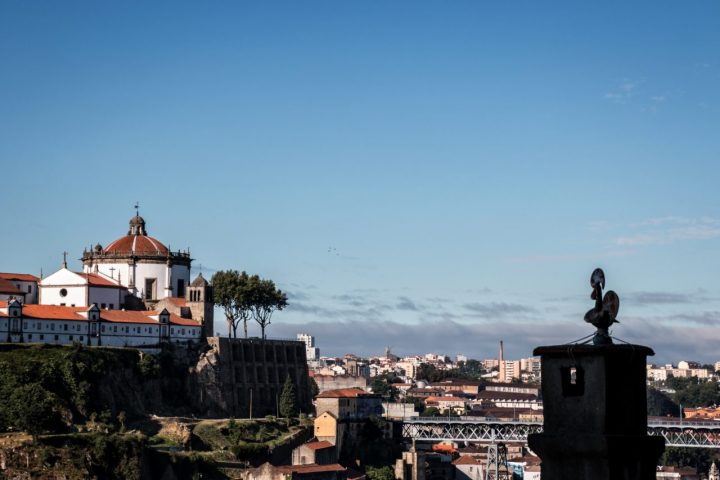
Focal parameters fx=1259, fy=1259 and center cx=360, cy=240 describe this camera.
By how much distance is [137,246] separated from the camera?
3853 inches

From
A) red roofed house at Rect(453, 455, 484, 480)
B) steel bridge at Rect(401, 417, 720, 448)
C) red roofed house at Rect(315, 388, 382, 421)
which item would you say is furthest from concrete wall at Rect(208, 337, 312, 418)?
red roofed house at Rect(453, 455, 484, 480)

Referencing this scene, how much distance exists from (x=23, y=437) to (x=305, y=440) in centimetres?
2374

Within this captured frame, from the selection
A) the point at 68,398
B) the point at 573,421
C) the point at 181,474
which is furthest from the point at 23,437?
the point at 573,421

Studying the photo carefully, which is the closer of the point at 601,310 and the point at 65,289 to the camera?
the point at 601,310

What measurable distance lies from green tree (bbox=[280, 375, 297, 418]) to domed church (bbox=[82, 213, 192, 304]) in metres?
10.9

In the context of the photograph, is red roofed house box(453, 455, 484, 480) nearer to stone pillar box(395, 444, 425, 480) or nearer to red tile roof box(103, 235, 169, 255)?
stone pillar box(395, 444, 425, 480)

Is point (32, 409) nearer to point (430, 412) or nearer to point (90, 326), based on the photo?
point (90, 326)

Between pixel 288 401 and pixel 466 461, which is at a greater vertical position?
pixel 288 401

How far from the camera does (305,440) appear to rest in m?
91.5

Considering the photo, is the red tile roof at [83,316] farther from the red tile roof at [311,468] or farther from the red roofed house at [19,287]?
the red tile roof at [311,468]

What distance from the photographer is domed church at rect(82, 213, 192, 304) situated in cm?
9688

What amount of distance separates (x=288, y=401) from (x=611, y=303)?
87649mm

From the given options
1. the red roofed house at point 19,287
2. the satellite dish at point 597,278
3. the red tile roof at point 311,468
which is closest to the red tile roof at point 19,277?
the red roofed house at point 19,287

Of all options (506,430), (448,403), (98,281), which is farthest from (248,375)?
(448,403)
